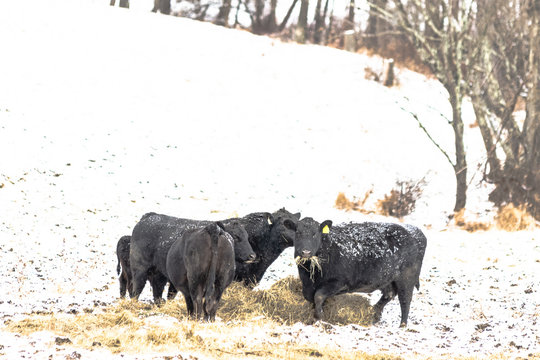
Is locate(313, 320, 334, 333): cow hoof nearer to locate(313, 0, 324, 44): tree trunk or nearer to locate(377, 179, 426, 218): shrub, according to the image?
locate(377, 179, 426, 218): shrub

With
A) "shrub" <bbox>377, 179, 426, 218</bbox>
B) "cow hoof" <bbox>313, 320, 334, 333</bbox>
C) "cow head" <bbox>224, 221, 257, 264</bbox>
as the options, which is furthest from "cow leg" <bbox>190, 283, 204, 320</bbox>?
"shrub" <bbox>377, 179, 426, 218</bbox>

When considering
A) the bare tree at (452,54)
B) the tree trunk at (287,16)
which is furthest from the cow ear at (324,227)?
the tree trunk at (287,16)

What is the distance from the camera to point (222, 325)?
9086 millimetres

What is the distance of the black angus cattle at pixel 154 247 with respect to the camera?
10891mm

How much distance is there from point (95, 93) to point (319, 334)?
707 inches

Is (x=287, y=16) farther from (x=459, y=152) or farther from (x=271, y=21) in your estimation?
(x=459, y=152)

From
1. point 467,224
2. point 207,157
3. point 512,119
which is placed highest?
point 512,119

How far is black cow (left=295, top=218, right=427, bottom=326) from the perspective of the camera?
35.3ft

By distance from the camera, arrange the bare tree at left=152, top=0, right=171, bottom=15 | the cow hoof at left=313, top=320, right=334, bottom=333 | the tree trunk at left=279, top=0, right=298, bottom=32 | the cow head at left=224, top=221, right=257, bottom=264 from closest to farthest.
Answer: the cow hoof at left=313, top=320, right=334, bottom=333 → the cow head at left=224, top=221, right=257, bottom=264 → the bare tree at left=152, top=0, right=171, bottom=15 → the tree trunk at left=279, top=0, right=298, bottom=32

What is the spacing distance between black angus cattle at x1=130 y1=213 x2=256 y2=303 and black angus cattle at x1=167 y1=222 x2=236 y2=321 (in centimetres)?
100

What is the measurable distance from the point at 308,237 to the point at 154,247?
2.18 metres

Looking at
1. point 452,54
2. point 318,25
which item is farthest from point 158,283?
point 318,25

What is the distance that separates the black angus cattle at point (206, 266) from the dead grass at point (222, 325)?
0.28 metres

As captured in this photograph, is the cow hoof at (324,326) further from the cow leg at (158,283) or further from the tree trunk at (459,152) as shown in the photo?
the tree trunk at (459,152)
